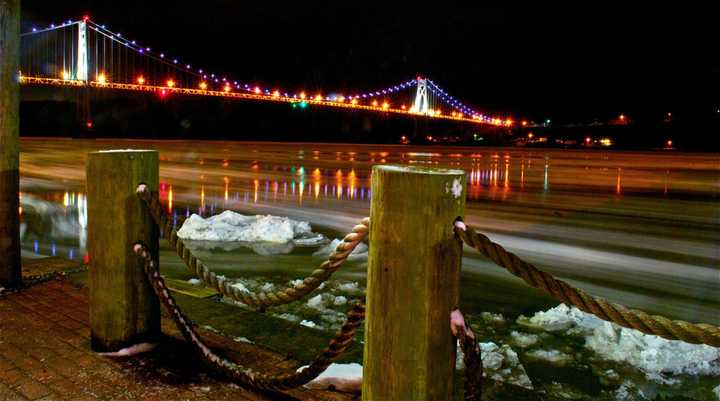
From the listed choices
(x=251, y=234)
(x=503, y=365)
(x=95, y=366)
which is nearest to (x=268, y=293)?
(x=95, y=366)

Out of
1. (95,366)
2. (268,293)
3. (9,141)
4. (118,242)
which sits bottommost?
(95,366)

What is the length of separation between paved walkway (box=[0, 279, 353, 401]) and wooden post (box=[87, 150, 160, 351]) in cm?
18

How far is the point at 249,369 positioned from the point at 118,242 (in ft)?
3.27

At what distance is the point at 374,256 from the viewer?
218 cm

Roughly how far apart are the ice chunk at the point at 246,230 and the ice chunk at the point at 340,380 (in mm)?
4168

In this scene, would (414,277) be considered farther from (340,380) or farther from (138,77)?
(138,77)

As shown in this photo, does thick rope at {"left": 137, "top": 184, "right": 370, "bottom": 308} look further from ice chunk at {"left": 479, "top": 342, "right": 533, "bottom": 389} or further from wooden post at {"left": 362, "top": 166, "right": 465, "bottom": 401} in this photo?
ice chunk at {"left": 479, "top": 342, "right": 533, "bottom": 389}

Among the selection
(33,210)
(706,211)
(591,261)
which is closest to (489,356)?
(591,261)

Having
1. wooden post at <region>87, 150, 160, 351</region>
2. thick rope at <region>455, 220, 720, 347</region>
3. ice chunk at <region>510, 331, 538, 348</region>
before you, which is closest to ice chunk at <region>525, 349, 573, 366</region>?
ice chunk at <region>510, 331, 538, 348</region>

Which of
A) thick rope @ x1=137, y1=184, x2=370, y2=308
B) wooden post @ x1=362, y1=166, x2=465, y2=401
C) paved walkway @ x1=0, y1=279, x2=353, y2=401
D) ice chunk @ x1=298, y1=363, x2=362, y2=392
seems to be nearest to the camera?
wooden post @ x1=362, y1=166, x2=465, y2=401

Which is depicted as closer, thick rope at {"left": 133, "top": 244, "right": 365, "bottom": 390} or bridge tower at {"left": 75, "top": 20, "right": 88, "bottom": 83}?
thick rope at {"left": 133, "top": 244, "right": 365, "bottom": 390}

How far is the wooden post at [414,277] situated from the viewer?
6.81 ft

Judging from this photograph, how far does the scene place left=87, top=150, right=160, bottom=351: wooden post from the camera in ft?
10.5

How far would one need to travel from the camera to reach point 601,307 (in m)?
1.95
